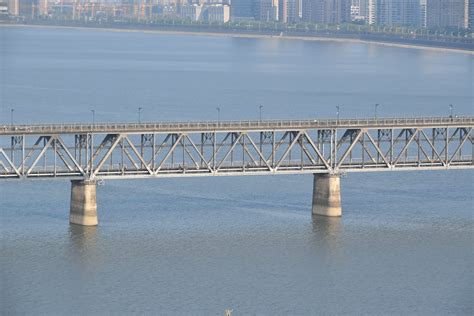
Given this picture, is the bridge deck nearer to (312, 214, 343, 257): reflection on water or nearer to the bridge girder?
the bridge girder

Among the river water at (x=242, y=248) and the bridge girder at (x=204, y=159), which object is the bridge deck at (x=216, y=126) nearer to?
the bridge girder at (x=204, y=159)

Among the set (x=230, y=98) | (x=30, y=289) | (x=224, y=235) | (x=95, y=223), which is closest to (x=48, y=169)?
(x=95, y=223)

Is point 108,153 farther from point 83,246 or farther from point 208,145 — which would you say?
point 83,246

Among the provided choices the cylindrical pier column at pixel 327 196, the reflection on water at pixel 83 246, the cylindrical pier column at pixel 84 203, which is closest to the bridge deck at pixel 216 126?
the cylindrical pier column at pixel 84 203

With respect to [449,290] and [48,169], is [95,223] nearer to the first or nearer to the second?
[48,169]

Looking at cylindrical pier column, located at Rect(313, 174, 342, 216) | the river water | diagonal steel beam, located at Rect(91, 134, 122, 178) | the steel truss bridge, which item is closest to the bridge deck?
the steel truss bridge
